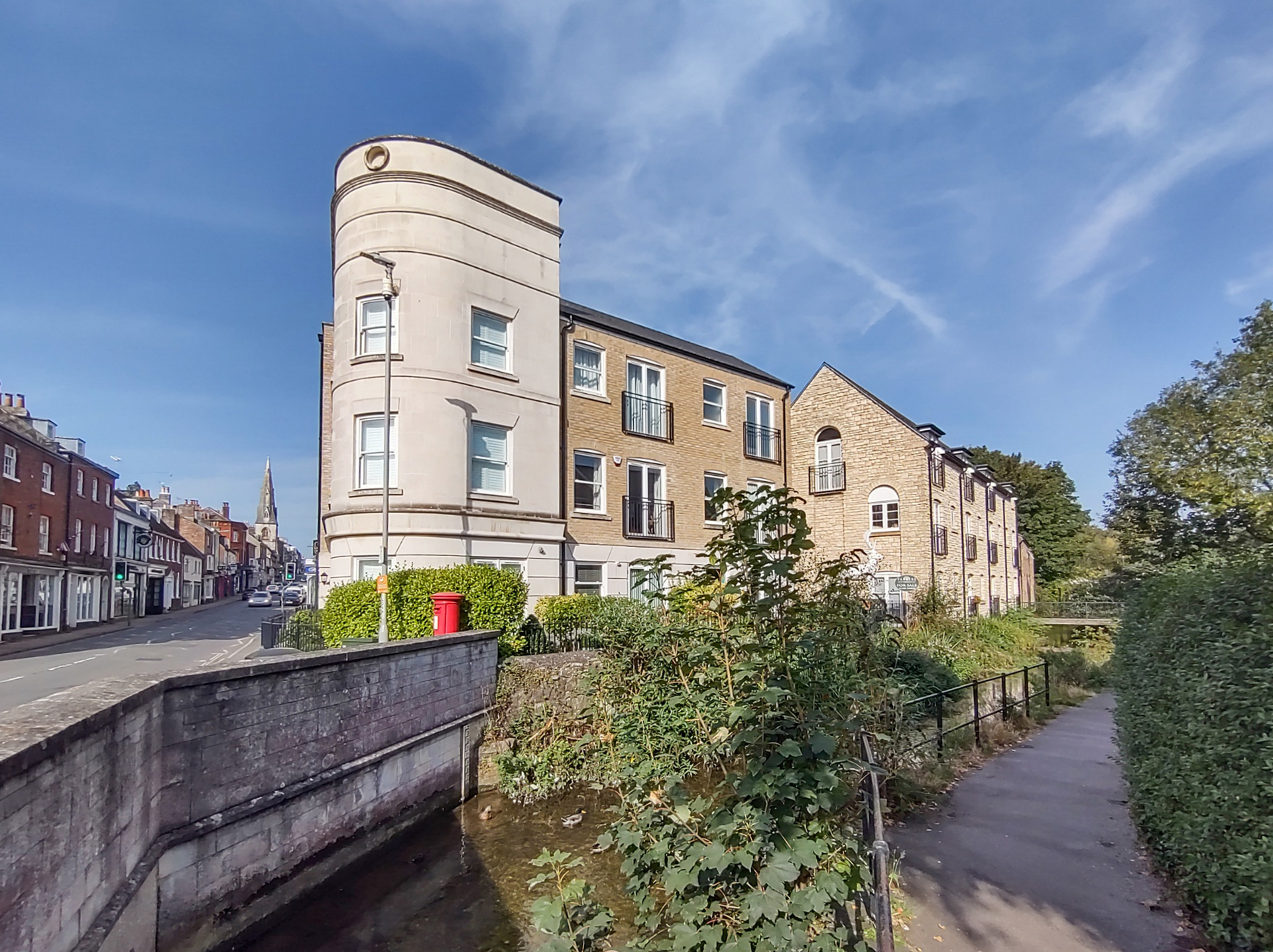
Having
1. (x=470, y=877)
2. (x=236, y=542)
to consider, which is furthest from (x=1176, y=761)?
(x=236, y=542)

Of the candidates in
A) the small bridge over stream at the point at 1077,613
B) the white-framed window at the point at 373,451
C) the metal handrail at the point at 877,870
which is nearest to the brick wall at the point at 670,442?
the white-framed window at the point at 373,451

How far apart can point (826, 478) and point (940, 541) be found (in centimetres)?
479

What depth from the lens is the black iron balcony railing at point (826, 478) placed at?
88.7 ft

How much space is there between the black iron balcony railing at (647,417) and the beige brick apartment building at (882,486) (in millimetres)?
7370

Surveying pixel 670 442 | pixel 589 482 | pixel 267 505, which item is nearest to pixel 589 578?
pixel 589 482

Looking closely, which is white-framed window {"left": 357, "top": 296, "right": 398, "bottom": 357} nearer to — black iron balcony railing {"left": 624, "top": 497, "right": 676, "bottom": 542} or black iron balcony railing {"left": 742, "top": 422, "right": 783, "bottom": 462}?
black iron balcony railing {"left": 624, "top": 497, "right": 676, "bottom": 542}

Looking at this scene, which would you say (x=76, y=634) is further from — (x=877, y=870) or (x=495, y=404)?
(x=877, y=870)

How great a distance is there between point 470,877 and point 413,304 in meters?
11.0

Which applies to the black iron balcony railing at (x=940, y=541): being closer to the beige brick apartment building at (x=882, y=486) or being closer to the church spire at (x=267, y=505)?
the beige brick apartment building at (x=882, y=486)

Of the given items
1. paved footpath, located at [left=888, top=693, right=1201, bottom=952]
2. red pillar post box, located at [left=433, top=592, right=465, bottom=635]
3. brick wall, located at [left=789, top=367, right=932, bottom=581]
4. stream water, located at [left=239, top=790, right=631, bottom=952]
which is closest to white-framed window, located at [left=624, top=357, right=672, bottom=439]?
brick wall, located at [left=789, top=367, right=932, bottom=581]

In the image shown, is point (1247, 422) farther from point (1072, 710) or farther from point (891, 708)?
point (891, 708)

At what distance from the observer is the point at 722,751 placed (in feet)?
16.4

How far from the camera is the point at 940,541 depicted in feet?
85.8

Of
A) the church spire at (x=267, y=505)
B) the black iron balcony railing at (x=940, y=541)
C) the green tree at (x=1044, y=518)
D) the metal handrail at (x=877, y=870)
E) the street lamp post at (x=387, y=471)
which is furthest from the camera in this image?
the church spire at (x=267, y=505)
